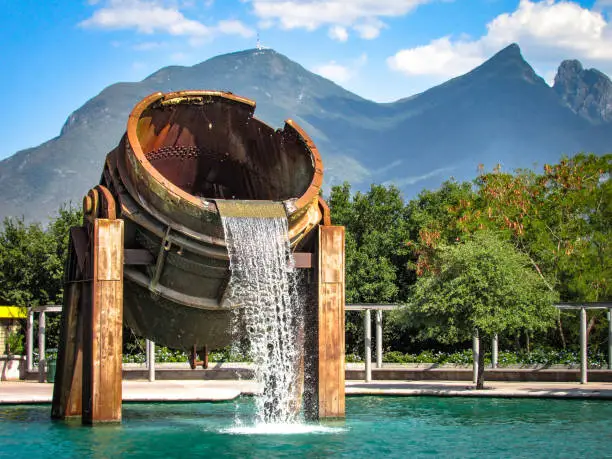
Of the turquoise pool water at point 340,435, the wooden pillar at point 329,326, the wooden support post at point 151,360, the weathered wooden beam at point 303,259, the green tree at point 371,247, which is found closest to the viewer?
the turquoise pool water at point 340,435

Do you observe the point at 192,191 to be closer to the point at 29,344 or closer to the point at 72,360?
the point at 72,360

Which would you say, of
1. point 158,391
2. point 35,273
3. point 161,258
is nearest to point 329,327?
point 161,258

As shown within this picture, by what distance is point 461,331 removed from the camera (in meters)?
26.1

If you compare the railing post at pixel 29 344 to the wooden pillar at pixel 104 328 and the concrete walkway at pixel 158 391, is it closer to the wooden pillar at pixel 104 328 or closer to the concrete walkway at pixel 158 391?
the concrete walkway at pixel 158 391

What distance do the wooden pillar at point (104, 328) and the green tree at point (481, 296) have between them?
11743 millimetres

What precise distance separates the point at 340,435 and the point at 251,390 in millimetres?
9861

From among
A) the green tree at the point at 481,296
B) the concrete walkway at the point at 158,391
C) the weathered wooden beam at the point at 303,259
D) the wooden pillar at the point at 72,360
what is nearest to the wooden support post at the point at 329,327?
the weathered wooden beam at the point at 303,259

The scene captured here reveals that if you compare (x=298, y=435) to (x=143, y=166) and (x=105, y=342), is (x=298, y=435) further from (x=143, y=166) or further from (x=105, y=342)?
(x=143, y=166)

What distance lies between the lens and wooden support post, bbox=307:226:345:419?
16.0 metres

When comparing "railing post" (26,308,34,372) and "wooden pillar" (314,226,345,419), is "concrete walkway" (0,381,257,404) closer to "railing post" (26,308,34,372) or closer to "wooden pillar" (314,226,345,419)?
"railing post" (26,308,34,372)

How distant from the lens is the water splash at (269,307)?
15.0 m

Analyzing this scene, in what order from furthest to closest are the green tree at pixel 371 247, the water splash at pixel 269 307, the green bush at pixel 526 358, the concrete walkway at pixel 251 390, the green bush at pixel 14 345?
1. the green tree at pixel 371 247
2. the green bush at pixel 14 345
3. the green bush at pixel 526 358
4. the concrete walkway at pixel 251 390
5. the water splash at pixel 269 307

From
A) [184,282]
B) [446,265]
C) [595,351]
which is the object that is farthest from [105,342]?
[595,351]

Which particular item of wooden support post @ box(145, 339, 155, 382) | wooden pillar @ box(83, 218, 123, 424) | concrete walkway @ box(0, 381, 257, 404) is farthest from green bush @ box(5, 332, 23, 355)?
wooden pillar @ box(83, 218, 123, 424)
